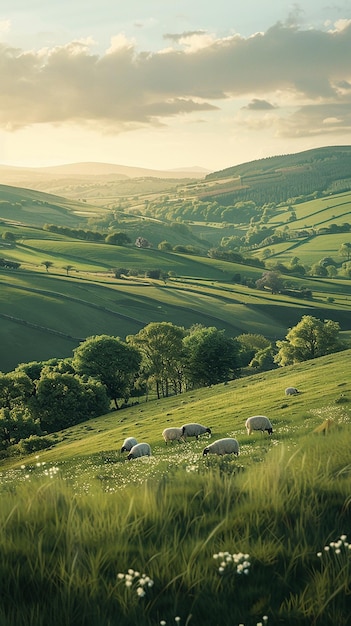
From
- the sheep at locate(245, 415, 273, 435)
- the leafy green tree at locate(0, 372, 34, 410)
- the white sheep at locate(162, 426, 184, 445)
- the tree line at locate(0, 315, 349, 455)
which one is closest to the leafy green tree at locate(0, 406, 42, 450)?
the tree line at locate(0, 315, 349, 455)

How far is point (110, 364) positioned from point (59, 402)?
21197mm

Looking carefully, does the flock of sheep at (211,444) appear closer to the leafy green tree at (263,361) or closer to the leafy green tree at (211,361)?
the leafy green tree at (211,361)

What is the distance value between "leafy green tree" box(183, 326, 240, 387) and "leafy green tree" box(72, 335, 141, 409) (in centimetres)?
1102

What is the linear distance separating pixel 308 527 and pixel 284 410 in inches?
1831

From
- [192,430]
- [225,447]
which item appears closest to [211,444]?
[225,447]

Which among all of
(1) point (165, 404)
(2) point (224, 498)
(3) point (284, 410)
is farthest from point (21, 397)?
(2) point (224, 498)

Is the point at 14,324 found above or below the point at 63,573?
below

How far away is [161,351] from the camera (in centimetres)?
12594

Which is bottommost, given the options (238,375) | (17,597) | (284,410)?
(238,375)

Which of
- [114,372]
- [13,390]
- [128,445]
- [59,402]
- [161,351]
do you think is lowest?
[114,372]

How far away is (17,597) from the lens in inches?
233

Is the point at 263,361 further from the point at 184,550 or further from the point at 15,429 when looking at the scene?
the point at 184,550

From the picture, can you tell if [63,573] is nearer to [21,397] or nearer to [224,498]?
[224,498]

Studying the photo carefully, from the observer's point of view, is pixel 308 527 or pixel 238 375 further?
pixel 238 375
